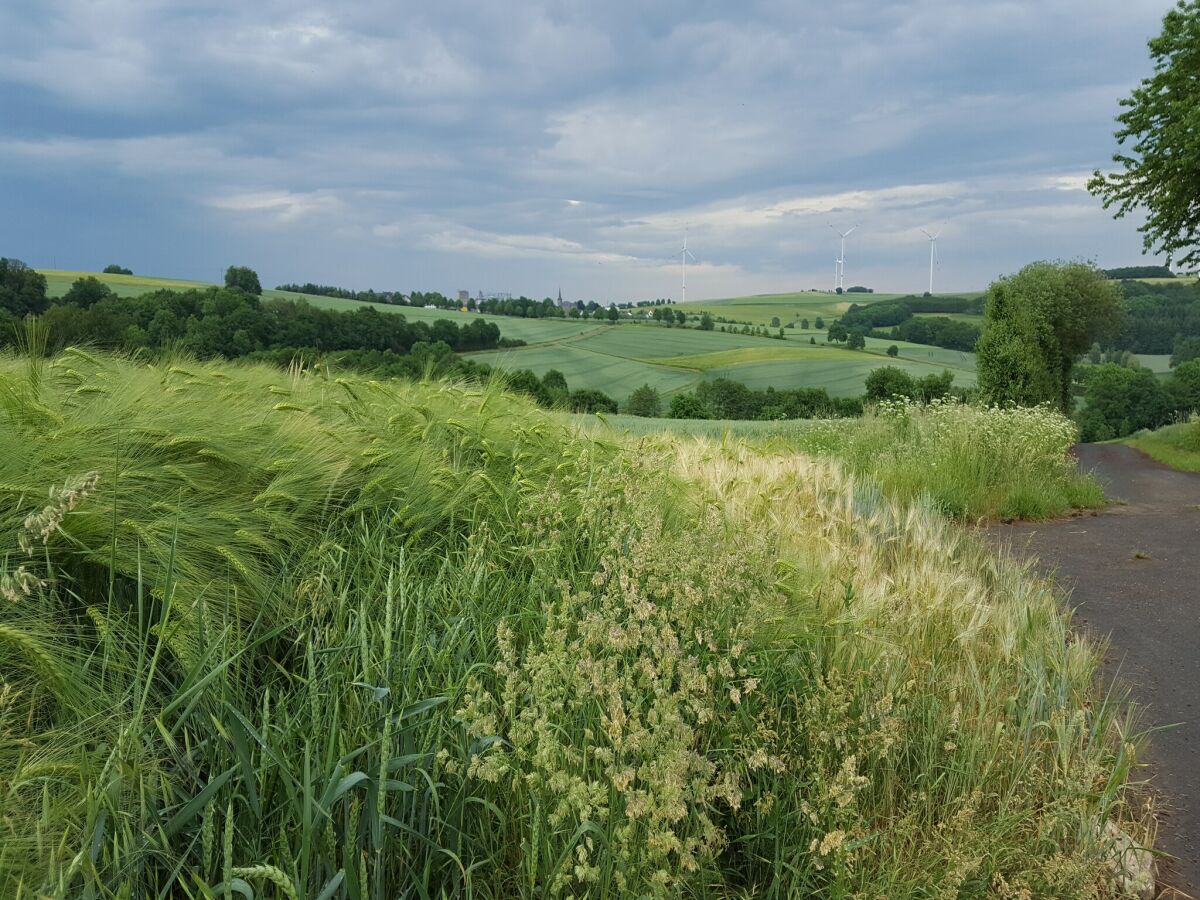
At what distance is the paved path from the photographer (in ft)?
11.7

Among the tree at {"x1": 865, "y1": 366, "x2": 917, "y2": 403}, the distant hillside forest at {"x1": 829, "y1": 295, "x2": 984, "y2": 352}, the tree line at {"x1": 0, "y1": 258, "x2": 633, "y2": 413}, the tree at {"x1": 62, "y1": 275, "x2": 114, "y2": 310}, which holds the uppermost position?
the distant hillside forest at {"x1": 829, "y1": 295, "x2": 984, "y2": 352}

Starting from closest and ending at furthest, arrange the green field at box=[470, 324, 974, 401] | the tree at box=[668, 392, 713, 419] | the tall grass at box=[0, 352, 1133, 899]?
the tall grass at box=[0, 352, 1133, 899] < the tree at box=[668, 392, 713, 419] < the green field at box=[470, 324, 974, 401]

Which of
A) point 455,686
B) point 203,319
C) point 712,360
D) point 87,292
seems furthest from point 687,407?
point 455,686

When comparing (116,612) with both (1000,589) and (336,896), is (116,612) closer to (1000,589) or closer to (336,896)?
(336,896)

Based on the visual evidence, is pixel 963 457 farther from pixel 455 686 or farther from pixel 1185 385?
pixel 1185 385

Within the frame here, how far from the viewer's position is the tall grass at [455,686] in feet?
6.21

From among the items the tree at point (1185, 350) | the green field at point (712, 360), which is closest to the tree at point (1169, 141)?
the green field at point (712, 360)

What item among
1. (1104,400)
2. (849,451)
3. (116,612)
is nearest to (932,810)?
(116,612)

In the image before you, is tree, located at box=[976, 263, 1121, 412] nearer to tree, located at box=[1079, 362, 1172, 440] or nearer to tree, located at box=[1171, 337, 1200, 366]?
tree, located at box=[1079, 362, 1172, 440]

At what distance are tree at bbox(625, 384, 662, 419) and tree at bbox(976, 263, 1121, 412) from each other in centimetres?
1031

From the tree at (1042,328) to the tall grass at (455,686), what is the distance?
2137 centimetres

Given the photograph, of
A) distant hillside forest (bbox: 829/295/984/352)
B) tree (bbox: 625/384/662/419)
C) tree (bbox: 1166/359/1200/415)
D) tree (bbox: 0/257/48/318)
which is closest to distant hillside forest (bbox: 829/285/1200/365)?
distant hillside forest (bbox: 829/295/984/352)

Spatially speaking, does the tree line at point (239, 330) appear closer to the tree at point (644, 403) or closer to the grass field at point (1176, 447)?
the tree at point (644, 403)

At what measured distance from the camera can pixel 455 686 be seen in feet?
7.94
